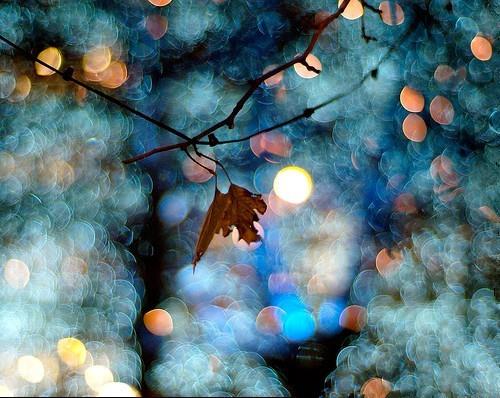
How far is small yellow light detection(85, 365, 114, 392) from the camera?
4.83 m

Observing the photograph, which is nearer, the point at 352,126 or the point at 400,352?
the point at 400,352

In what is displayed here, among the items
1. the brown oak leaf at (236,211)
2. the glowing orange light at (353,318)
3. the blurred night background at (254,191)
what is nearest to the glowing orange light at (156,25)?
the blurred night background at (254,191)

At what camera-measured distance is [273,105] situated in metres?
4.92

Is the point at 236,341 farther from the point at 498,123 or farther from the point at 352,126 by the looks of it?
the point at 498,123

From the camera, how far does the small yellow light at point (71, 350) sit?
5.12 meters

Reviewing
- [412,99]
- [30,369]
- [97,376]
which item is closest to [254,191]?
[412,99]

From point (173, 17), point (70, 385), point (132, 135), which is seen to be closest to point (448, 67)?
point (173, 17)

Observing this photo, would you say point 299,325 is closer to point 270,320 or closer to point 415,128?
point 270,320

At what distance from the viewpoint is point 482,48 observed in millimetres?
3920

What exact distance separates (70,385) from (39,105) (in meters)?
2.46

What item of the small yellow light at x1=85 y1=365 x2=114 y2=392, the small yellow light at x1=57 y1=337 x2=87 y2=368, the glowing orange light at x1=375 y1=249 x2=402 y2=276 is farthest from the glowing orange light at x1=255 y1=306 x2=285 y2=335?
the small yellow light at x1=57 y1=337 x2=87 y2=368

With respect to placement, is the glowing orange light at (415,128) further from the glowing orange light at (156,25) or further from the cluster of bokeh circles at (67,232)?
the cluster of bokeh circles at (67,232)

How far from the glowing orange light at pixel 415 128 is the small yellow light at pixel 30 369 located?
378 cm

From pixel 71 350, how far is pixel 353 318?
2571mm
